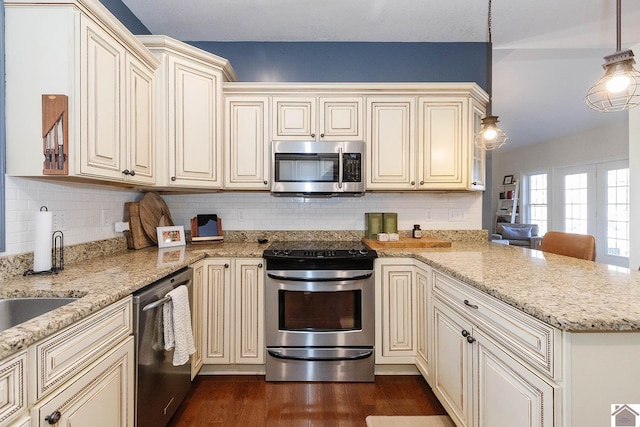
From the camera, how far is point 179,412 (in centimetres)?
194

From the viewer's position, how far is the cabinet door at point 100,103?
1550 mm

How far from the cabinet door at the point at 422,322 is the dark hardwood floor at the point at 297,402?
19cm

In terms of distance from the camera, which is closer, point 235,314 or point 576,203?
point 235,314

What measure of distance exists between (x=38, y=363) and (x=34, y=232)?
1.00 metres

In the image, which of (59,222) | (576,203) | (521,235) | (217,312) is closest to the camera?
(59,222)

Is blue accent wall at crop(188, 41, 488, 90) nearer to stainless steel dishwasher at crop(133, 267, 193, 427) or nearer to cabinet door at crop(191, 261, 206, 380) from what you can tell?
cabinet door at crop(191, 261, 206, 380)

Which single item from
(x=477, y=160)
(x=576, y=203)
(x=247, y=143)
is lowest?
(x=576, y=203)

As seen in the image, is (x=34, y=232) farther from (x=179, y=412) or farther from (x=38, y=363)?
(x=179, y=412)

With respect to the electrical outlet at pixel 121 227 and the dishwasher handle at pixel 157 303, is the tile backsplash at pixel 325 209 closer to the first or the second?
the electrical outlet at pixel 121 227

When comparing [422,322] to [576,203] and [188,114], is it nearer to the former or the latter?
[188,114]

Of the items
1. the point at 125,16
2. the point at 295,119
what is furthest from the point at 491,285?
the point at 125,16

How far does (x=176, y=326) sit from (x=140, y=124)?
1274 millimetres

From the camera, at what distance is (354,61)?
297cm

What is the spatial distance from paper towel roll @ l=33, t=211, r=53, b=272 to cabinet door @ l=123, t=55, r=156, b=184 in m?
0.46
